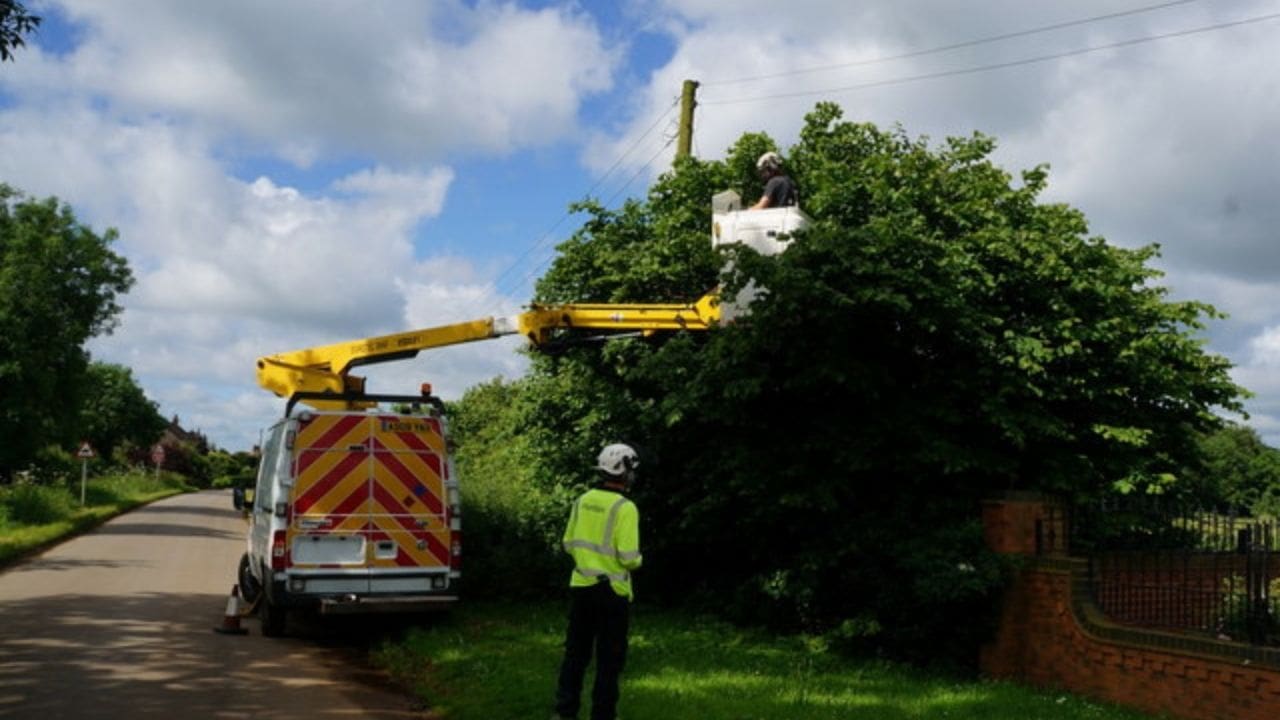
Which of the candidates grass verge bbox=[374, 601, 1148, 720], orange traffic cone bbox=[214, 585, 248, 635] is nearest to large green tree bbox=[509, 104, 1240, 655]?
grass verge bbox=[374, 601, 1148, 720]

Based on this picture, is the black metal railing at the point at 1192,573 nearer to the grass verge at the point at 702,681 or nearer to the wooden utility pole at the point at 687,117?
the grass verge at the point at 702,681

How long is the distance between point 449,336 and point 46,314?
1804 cm

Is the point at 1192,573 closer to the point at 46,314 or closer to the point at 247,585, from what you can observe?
the point at 247,585

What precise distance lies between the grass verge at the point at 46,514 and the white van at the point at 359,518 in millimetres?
10489

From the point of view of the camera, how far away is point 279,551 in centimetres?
1099

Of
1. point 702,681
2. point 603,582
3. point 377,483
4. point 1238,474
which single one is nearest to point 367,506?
point 377,483

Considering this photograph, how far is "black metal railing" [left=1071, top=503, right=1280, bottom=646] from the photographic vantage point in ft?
29.1

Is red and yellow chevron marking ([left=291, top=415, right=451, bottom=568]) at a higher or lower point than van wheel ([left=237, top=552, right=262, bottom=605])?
higher

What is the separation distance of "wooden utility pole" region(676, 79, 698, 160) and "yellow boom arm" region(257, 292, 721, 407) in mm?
6855

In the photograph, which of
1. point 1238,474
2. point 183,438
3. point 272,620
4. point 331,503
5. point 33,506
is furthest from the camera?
point 183,438

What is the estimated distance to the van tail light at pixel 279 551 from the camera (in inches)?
432

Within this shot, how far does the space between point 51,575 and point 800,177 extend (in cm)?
1248

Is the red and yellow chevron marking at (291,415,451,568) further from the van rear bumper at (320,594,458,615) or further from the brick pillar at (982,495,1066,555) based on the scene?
the brick pillar at (982,495,1066,555)

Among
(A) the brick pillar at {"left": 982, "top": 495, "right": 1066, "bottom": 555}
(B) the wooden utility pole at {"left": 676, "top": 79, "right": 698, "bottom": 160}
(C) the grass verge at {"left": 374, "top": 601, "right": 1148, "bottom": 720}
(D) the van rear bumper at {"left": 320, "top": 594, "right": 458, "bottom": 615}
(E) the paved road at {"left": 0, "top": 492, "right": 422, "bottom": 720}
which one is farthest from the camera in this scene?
(B) the wooden utility pole at {"left": 676, "top": 79, "right": 698, "bottom": 160}
